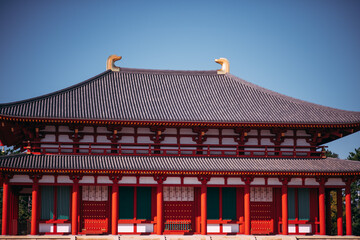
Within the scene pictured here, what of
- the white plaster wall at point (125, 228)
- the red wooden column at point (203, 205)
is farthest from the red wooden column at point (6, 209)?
the red wooden column at point (203, 205)

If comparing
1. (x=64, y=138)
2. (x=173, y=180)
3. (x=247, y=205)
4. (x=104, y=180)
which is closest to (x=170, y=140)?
(x=173, y=180)

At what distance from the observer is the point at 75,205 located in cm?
4041

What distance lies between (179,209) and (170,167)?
12.1 ft

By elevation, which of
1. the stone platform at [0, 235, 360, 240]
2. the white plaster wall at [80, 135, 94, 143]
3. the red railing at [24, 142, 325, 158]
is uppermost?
the white plaster wall at [80, 135, 94, 143]

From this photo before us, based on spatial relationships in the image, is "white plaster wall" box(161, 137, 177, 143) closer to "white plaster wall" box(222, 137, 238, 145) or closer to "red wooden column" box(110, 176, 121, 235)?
"white plaster wall" box(222, 137, 238, 145)

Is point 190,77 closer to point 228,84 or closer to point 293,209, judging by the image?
point 228,84

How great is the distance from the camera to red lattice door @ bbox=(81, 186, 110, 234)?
4162 cm

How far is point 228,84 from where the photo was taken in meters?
Answer: 50.1

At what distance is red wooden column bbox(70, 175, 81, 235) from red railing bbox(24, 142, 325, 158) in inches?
87.2

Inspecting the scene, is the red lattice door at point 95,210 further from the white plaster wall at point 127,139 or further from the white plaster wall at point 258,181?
the white plaster wall at point 258,181

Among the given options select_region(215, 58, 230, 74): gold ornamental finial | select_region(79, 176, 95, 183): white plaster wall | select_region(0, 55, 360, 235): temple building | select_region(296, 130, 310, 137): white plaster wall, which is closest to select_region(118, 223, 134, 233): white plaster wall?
select_region(0, 55, 360, 235): temple building

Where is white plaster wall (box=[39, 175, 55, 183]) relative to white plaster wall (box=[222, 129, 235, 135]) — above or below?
below

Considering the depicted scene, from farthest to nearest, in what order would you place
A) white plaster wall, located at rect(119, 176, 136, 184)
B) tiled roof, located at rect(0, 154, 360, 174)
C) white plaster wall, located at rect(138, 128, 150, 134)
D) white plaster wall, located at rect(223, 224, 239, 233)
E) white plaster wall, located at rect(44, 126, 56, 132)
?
white plaster wall, located at rect(138, 128, 150, 134)
white plaster wall, located at rect(44, 126, 56, 132)
white plaster wall, located at rect(223, 224, 239, 233)
white plaster wall, located at rect(119, 176, 136, 184)
tiled roof, located at rect(0, 154, 360, 174)

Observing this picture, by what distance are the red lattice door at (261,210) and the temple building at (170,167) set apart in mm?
75
